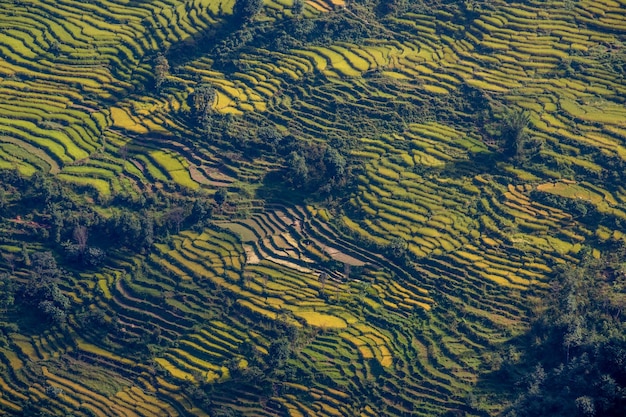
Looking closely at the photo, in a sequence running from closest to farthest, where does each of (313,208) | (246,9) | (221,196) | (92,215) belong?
(92,215) < (221,196) < (313,208) < (246,9)

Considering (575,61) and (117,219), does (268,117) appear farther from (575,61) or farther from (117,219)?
(575,61)

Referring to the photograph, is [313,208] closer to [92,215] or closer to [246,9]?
[92,215]

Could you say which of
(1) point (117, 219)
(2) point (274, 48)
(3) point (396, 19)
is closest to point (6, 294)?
(1) point (117, 219)

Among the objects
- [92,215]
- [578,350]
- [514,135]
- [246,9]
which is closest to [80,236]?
[92,215]

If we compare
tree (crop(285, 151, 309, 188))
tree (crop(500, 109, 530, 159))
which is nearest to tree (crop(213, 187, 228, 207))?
tree (crop(285, 151, 309, 188))

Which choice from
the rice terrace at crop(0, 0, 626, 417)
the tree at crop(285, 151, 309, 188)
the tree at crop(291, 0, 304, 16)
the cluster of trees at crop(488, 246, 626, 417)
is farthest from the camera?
the tree at crop(291, 0, 304, 16)

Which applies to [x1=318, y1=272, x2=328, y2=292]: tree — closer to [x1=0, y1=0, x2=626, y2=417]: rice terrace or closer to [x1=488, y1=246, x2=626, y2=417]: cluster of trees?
[x1=0, y1=0, x2=626, y2=417]: rice terrace
